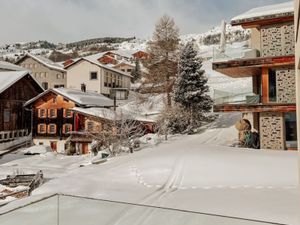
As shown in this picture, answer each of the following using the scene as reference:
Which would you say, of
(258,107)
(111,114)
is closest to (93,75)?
(111,114)

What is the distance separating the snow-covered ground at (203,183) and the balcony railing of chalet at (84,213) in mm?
2971

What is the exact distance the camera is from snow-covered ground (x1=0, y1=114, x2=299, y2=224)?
9383mm

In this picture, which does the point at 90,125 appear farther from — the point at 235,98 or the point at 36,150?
the point at 235,98

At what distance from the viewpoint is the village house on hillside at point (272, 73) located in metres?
18.6

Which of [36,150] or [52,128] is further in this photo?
[52,128]

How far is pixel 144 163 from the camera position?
48.8 ft

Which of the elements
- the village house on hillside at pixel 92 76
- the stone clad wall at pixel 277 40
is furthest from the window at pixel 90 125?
the stone clad wall at pixel 277 40

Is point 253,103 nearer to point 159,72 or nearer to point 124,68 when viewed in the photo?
point 159,72

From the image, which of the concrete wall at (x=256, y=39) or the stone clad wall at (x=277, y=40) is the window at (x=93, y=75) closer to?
the concrete wall at (x=256, y=39)

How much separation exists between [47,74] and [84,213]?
50.6 metres

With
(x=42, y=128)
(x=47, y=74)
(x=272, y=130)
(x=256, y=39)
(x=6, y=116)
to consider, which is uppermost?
(x=47, y=74)

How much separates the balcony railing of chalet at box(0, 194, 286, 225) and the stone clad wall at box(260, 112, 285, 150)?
1465 cm

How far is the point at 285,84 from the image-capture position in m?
18.9

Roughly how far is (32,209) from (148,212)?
2.27 meters
